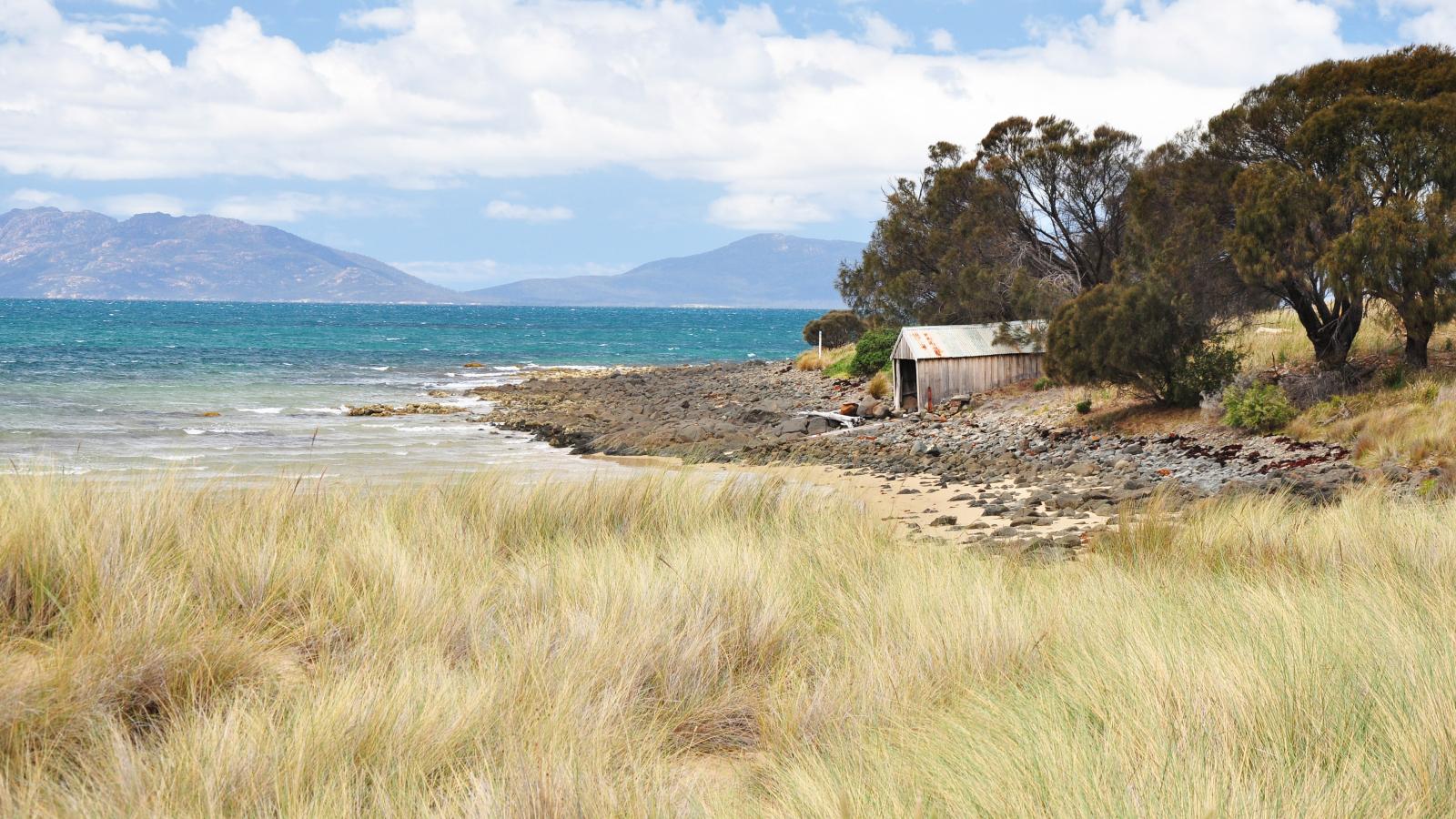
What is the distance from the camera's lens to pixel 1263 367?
20.5 metres

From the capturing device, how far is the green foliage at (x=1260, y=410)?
1633 cm

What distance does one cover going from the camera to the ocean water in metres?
19.1

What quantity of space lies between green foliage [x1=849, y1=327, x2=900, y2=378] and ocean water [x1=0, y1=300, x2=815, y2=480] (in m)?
11.9

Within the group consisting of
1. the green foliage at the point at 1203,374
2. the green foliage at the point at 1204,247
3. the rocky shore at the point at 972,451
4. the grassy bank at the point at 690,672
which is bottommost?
the rocky shore at the point at 972,451

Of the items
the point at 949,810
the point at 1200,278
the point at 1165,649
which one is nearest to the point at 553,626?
the point at 949,810

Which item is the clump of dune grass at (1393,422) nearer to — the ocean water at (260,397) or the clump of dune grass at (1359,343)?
the clump of dune grass at (1359,343)

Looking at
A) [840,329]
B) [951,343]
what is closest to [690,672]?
[951,343]

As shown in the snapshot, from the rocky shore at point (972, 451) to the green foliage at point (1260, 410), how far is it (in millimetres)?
307

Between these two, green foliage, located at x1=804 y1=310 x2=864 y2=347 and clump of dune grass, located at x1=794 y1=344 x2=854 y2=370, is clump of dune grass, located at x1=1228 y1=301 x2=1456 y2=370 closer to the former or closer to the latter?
clump of dune grass, located at x1=794 y1=344 x2=854 y2=370

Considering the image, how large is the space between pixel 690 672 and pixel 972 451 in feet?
49.5

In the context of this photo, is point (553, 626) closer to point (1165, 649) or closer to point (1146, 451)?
point (1165, 649)

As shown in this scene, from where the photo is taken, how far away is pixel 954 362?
997 inches

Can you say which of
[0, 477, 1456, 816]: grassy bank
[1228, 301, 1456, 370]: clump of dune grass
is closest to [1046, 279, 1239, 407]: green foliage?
[1228, 301, 1456, 370]: clump of dune grass

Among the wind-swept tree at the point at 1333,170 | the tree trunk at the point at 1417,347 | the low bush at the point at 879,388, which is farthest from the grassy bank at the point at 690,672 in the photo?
the low bush at the point at 879,388
